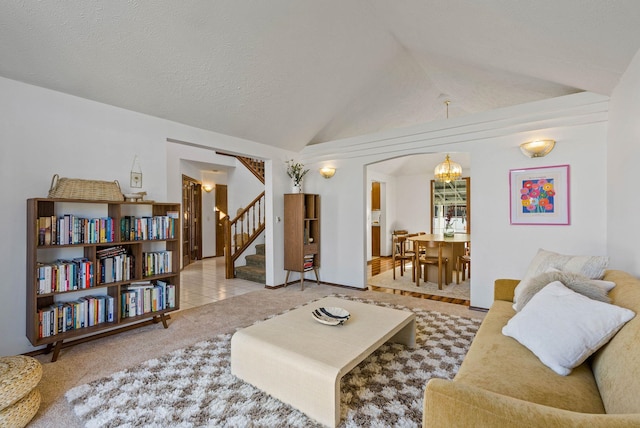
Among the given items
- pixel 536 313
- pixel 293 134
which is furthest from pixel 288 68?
pixel 536 313

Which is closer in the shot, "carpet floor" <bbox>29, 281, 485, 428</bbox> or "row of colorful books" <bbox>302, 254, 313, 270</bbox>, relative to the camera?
"carpet floor" <bbox>29, 281, 485, 428</bbox>

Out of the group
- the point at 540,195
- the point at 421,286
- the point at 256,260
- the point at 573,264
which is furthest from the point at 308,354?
the point at 256,260

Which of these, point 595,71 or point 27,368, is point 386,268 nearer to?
point 595,71

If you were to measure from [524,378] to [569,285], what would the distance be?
842mm

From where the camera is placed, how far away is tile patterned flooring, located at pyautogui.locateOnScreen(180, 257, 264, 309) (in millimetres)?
4473

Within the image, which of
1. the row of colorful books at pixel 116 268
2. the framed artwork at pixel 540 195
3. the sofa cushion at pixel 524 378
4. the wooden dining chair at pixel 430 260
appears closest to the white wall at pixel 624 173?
the framed artwork at pixel 540 195

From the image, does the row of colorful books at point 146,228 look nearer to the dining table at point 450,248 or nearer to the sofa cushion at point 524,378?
the sofa cushion at point 524,378

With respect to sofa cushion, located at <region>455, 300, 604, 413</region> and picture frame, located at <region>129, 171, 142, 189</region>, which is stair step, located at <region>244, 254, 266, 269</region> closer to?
picture frame, located at <region>129, 171, 142, 189</region>

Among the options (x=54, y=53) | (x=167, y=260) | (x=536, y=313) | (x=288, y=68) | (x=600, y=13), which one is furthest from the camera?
(x=288, y=68)

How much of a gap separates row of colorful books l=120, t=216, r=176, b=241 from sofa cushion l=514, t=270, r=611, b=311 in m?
3.42

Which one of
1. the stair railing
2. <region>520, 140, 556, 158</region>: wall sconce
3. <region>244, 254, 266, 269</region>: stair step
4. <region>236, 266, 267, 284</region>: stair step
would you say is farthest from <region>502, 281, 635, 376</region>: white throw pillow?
the stair railing

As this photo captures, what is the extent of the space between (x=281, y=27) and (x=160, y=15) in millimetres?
1142

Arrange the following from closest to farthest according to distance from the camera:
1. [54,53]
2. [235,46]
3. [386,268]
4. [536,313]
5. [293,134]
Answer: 1. [536,313]
2. [54,53]
3. [235,46]
4. [293,134]
5. [386,268]

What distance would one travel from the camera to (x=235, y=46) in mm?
3102
